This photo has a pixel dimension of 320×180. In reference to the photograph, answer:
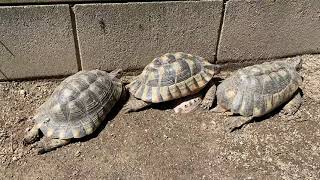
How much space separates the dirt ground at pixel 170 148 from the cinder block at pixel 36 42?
424 mm

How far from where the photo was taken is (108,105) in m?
5.33

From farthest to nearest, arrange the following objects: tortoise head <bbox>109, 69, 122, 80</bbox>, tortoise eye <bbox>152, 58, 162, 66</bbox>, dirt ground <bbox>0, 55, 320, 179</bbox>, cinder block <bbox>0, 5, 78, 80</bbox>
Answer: tortoise head <bbox>109, 69, 122, 80</bbox> < tortoise eye <bbox>152, 58, 162, 66</bbox> < cinder block <bbox>0, 5, 78, 80</bbox> < dirt ground <bbox>0, 55, 320, 179</bbox>

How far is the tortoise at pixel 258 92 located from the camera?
5.20 meters

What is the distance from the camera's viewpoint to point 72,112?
16.5 ft

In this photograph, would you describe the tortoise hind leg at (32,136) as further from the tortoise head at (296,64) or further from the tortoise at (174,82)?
the tortoise head at (296,64)

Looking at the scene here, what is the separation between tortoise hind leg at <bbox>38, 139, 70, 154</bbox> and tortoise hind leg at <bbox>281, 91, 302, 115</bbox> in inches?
113

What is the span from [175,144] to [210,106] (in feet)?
2.56

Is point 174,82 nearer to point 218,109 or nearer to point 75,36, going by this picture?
point 218,109

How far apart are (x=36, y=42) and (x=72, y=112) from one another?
3.71ft

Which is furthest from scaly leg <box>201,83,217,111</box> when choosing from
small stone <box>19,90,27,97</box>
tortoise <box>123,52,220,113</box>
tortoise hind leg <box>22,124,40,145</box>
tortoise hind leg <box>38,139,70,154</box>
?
small stone <box>19,90,27,97</box>

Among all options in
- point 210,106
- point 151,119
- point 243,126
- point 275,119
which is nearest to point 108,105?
point 151,119

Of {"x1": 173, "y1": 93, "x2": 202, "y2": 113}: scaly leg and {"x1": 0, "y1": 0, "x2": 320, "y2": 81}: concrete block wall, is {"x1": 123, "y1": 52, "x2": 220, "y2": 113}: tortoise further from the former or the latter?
{"x1": 0, "y1": 0, "x2": 320, "y2": 81}: concrete block wall

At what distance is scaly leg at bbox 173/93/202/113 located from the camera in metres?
5.49

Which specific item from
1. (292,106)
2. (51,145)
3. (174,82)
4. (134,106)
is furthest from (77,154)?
(292,106)
